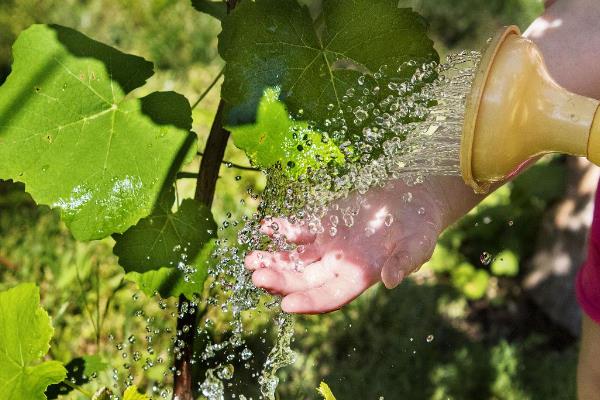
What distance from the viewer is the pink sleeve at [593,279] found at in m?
1.81

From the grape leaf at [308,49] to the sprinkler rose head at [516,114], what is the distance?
32 centimetres

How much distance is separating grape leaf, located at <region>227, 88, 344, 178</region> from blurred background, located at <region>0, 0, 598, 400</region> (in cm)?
94

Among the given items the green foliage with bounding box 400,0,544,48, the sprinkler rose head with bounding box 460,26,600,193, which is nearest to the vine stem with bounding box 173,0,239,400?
the sprinkler rose head with bounding box 460,26,600,193

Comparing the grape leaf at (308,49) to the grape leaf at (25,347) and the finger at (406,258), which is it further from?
the grape leaf at (25,347)

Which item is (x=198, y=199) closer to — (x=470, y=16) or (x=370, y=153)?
(x=370, y=153)

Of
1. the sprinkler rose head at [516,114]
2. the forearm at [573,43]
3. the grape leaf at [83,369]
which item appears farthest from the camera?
the grape leaf at [83,369]

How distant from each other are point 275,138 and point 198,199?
0.90 feet

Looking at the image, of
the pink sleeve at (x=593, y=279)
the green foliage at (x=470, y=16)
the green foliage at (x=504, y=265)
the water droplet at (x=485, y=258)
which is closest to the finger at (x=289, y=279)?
the pink sleeve at (x=593, y=279)

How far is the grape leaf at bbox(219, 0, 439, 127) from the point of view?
1354 mm

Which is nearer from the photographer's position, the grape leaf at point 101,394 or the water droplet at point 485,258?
the grape leaf at point 101,394

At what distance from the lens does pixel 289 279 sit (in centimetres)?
141

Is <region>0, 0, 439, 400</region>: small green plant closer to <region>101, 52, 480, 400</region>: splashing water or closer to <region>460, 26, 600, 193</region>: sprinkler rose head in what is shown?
<region>101, 52, 480, 400</region>: splashing water

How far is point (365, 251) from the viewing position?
58.6 inches

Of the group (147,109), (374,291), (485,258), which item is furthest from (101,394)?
(485,258)
